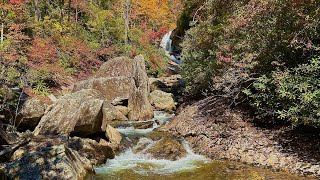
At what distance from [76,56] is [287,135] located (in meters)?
18.8

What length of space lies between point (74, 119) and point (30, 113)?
2.43 meters

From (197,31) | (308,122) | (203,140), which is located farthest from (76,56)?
(308,122)

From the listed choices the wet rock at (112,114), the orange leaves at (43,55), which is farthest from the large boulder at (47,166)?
the orange leaves at (43,55)

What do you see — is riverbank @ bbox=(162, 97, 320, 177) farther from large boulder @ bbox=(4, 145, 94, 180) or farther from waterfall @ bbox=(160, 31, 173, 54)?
waterfall @ bbox=(160, 31, 173, 54)

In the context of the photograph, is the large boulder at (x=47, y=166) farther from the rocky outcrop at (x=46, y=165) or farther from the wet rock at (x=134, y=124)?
the wet rock at (x=134, y=124)

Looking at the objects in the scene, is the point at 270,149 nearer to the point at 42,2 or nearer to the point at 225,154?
the point at 225,154

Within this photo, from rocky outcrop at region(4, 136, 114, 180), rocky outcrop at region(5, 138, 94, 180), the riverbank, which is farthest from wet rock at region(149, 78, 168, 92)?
rocky outcrop at region(5, 138, 94, 180)

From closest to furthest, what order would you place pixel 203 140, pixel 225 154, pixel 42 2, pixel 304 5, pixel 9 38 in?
pixel 304 5, pixel 225 154, pixel 203 140, pixel 9 38, pixel 42 2

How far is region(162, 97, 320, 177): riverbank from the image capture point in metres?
7.72

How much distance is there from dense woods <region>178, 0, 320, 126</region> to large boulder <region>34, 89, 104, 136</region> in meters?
4.28

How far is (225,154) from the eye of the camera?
29.6ft

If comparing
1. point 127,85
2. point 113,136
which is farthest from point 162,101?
point 113,136

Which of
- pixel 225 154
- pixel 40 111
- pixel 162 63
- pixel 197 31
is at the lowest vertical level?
pixel 225 154

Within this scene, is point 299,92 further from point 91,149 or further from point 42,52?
point 42,52
